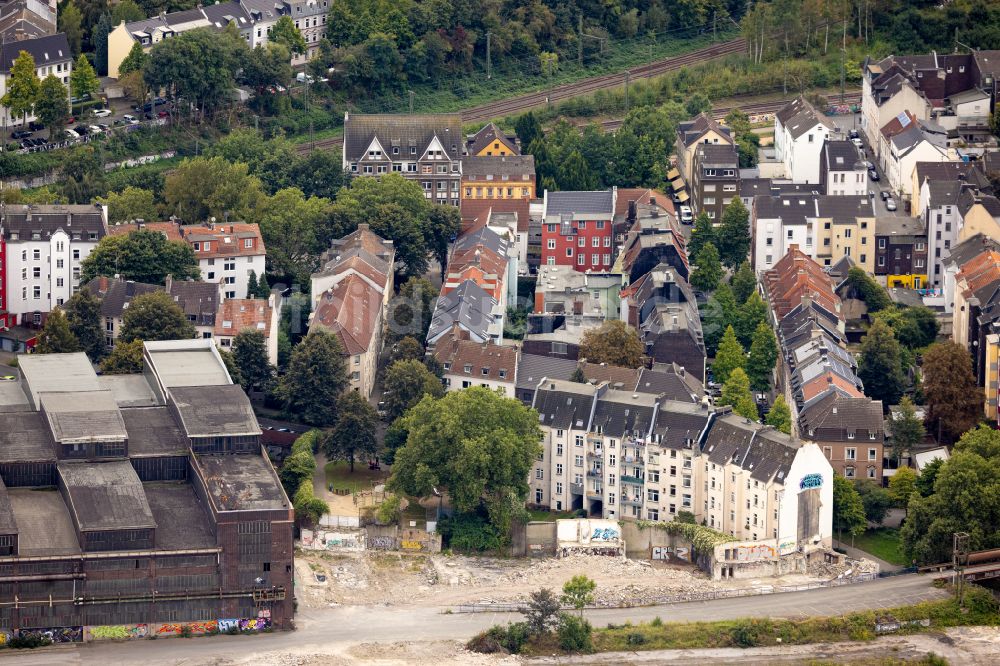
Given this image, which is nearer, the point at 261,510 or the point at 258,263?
the point at 261,510

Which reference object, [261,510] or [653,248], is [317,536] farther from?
[653,248]

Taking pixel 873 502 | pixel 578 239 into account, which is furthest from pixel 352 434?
pixel 578 239

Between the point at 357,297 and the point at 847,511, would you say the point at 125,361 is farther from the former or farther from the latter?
the point at 847,511

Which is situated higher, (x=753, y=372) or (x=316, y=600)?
(x=753, y=372)

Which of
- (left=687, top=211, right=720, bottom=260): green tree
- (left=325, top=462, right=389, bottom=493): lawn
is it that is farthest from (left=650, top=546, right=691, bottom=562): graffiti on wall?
(left=687, top=211, right=720, bottom=260): green tree

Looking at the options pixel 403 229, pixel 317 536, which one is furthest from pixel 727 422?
pixel 403 229

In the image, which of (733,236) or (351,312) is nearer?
(351,312)
